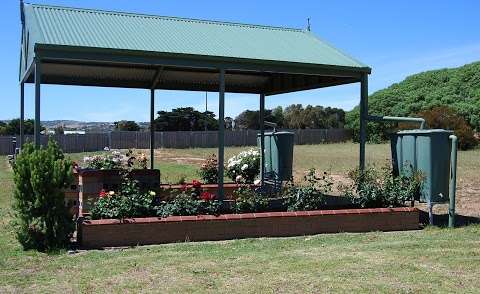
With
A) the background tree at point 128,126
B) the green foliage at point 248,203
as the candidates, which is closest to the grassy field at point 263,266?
the green foliage at point 248,203

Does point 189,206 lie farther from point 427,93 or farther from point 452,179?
point 427,93

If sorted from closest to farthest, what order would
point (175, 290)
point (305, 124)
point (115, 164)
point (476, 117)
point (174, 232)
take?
point (175, 290) → point (174, 232) → point (115, 164) → point (476, 117) → point (305, 124)

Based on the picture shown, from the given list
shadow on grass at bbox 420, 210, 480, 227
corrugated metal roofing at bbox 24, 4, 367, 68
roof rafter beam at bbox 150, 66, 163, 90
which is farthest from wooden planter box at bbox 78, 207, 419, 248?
roof rafter beam at bbox 150, 66, 163, 90

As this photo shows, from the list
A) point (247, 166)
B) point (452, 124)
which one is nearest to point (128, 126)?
point (452, 124)

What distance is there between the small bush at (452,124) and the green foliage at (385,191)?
32977 millimetres

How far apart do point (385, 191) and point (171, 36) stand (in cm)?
448

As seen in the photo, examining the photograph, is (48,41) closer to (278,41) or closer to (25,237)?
(25,237)

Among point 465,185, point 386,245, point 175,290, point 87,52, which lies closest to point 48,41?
point 87,52

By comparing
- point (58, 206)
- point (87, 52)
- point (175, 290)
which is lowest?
point (175, 290)

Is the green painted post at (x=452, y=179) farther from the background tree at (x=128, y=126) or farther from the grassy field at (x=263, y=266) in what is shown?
the background tree at (x=128, y=126)

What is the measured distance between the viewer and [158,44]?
925 centimetres

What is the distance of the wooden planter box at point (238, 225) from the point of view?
783 centimetres

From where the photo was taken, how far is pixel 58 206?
7.46 m

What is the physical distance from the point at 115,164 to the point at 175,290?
527 cm
